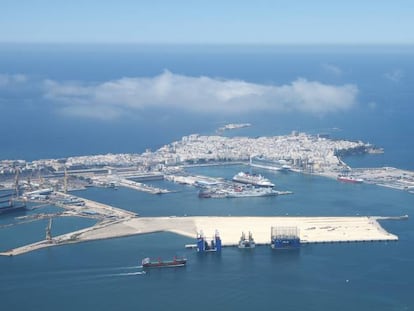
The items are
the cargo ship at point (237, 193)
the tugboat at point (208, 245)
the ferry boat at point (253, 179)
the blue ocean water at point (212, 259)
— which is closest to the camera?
the blue ocean water at point (212, 259)

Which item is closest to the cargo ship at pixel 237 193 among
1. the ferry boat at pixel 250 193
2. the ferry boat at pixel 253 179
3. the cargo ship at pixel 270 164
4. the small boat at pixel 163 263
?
the ferry boat at pixel 250 193

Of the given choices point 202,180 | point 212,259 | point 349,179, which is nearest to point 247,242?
point 212,259

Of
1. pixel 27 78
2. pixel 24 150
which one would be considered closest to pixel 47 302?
pixel 24 150

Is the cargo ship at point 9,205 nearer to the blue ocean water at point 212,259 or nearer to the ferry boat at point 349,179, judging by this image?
the blue ocean water at point 212,259

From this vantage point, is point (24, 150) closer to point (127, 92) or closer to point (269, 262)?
point (269, 262)

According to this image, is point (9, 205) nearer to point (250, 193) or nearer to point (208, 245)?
point (208, 245)

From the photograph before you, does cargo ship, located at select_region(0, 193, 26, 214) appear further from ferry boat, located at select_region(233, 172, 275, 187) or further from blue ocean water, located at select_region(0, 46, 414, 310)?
ferry boat, located at select_region(233, 172, 275, 187)
